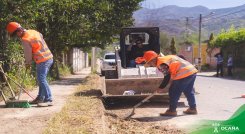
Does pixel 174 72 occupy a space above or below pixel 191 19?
below

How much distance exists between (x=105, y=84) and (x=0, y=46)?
9.95ft

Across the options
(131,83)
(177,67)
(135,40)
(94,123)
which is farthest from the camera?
(135,40)

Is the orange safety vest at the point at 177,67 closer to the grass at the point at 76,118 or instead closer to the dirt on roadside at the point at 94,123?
the dirt on roadside at the point at 94,123

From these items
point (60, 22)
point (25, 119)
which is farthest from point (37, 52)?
point (60, 22)

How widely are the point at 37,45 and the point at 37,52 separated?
0.16 meters

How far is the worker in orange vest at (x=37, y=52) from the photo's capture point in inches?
374

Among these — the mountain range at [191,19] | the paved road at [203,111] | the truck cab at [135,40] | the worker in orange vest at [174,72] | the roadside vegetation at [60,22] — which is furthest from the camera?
the mountain range at [191,19]

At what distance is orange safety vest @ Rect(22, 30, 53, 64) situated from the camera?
9586mm

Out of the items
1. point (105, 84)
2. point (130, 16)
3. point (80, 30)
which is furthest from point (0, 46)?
point (130, 16)

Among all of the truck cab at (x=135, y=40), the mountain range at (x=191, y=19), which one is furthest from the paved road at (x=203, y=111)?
the mountain range at (x=191, y=19)

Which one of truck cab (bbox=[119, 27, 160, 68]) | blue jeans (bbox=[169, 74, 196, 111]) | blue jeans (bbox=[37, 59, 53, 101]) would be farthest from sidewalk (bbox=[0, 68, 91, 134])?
truck cab (bbox=[119, 27, 160, 68])

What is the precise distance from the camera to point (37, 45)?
31.8 ft

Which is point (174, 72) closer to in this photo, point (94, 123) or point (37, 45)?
point (94, 123)

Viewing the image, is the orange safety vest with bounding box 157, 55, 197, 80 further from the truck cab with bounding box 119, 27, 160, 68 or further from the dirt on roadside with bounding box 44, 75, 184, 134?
the truck cab with bounding box 119, 27, 160, 68
